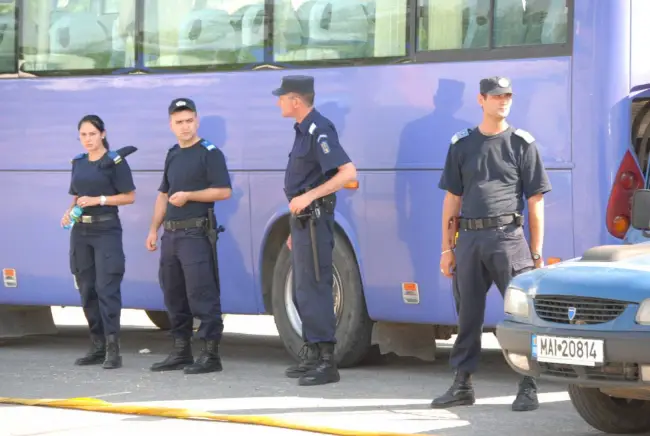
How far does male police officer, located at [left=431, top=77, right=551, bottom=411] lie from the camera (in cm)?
955

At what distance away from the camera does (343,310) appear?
11992 mm

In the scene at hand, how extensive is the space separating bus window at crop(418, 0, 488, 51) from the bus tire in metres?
3.23

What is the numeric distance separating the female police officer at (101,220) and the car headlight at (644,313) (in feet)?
17.7

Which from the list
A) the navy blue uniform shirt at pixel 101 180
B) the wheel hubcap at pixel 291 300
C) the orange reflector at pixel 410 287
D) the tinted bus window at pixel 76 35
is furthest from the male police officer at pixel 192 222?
the tinted bus window at pixel 76 35

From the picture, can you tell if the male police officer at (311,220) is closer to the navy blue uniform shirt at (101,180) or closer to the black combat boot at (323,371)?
the black combat boot at (323,371)

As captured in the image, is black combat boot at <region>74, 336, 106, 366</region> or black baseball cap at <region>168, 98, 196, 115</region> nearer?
black baseball cap at <region>168, 98, 196, 115</region>

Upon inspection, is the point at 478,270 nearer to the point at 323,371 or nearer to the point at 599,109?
the point at 599,109

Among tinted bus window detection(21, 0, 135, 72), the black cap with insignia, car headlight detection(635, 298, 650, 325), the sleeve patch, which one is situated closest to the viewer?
car headlight detection(635, 298, 650, 325)

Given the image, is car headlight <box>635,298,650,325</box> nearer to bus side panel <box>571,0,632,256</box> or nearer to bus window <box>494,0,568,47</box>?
bus side panel <box>571,0,632,256</box>

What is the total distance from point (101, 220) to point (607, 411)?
16.1ft

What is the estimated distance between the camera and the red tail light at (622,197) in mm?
10383

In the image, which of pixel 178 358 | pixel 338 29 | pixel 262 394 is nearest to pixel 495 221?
pixel 262 394

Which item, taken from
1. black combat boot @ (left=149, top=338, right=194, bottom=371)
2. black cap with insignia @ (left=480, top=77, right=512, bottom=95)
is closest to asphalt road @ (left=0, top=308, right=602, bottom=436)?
black combat boot @ (left=149, top=338, right=194, bottom=371)

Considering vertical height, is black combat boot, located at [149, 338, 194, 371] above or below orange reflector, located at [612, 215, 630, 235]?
below
